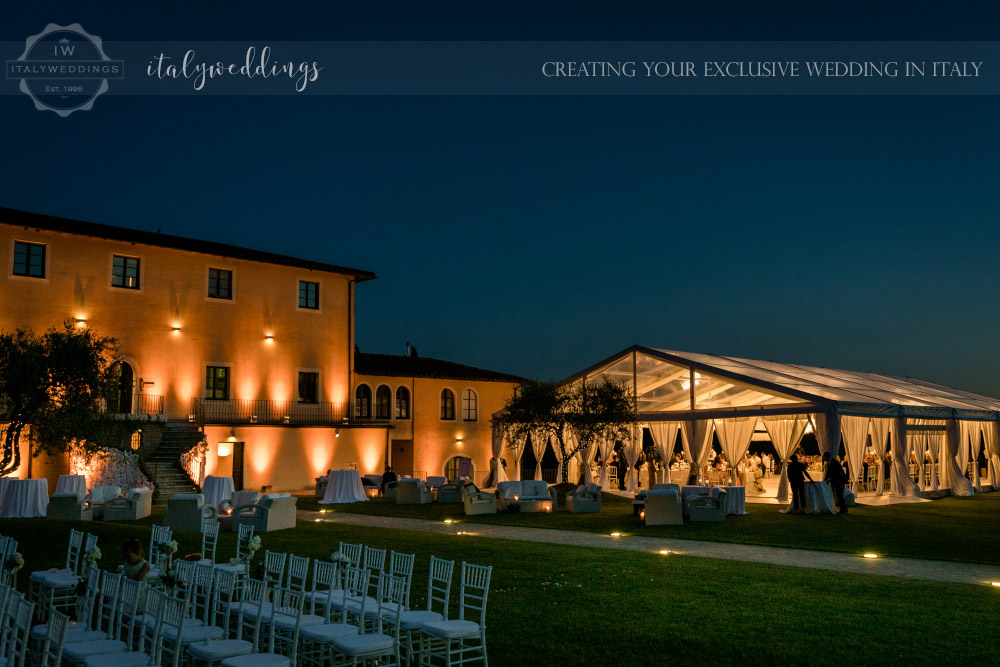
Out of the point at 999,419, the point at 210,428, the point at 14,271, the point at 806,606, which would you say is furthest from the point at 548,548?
the point at 999,419

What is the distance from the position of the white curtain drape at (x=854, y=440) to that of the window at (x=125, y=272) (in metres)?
19.7

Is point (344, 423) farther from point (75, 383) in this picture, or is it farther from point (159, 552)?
point (159, 552)

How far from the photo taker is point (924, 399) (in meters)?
23.6

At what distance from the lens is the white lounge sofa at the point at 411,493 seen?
71.8 feet

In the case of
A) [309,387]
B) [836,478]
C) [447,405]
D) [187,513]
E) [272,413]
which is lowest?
[187,513]

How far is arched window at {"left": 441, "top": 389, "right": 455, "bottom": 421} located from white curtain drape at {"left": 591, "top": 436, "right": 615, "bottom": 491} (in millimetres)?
8160

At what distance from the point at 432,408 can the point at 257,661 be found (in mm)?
26479

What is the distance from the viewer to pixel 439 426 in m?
31.4

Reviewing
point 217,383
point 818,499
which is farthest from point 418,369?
point 818,499

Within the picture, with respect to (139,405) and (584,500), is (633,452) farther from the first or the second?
(139,405)

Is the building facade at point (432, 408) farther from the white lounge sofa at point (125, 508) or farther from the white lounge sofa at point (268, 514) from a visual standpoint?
the white lounge sofa at point (268, 514)

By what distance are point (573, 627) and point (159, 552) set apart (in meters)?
3.84

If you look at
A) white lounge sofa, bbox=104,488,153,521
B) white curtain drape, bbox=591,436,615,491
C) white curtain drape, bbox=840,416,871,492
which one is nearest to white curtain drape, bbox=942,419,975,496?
white curtain drape, bbox=840,416,871,492

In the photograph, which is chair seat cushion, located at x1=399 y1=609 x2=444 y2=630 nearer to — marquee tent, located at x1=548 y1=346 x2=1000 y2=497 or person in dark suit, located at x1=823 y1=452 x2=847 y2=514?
person in dark suit, located at x1=823 y1=452 x2=847 y2=514
